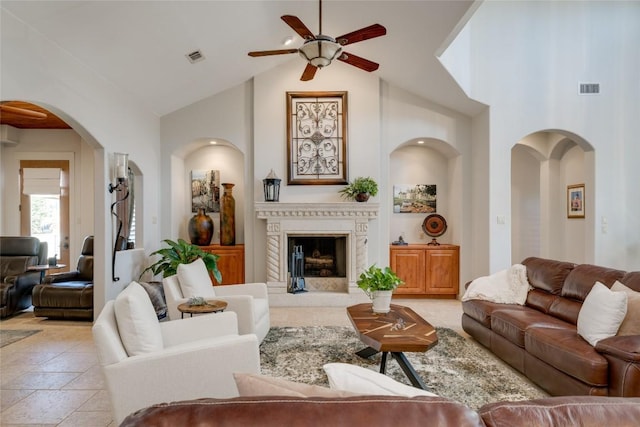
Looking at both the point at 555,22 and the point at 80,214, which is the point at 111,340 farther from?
the point at 555,22

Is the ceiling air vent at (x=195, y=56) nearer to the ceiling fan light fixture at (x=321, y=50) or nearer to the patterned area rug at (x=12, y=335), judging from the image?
the ceiling fan light fixture at (x=321, y=50)

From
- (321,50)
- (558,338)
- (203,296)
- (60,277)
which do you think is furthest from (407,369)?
(60,277)

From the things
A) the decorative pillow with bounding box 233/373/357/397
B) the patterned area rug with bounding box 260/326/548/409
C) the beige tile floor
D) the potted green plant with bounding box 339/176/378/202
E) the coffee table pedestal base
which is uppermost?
the potted green plant with bounding box 339/176/378/202

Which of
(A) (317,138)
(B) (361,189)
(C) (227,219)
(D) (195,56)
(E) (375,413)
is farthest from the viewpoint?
(C) (227,219)

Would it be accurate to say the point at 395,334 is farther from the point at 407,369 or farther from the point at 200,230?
the point at 200,230

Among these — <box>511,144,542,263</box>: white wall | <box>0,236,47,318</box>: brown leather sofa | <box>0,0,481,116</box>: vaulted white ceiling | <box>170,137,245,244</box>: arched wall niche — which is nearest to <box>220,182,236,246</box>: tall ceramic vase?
<box>170,137,245,244</box>: arched wall niche

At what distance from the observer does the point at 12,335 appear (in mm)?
4195

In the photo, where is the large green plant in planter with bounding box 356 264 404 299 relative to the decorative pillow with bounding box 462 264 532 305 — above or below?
above

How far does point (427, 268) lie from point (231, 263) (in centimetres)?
322

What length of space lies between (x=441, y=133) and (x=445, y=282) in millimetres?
2429

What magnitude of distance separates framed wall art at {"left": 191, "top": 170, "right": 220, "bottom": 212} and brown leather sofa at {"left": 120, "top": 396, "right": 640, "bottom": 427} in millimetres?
6018

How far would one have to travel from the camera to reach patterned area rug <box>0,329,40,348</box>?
13.1ft

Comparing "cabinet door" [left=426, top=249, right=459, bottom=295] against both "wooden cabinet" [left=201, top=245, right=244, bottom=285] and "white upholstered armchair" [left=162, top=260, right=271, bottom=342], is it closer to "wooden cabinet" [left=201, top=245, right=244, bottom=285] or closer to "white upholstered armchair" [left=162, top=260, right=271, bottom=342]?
"wooden cabinet" [left=201, top=245, right=244, bottom=285]

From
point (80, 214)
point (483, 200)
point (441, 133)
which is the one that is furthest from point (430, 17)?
point (80, 214)
